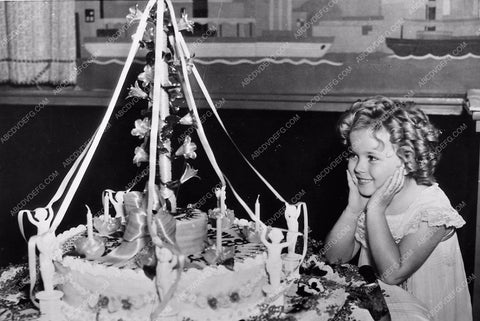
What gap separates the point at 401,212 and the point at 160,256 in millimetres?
1375

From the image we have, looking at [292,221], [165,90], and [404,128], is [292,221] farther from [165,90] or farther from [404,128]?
[404,128]

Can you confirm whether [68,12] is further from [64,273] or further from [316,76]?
[64,273]

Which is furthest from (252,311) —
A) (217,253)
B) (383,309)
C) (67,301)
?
(67,301)

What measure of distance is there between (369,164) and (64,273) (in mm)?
1337

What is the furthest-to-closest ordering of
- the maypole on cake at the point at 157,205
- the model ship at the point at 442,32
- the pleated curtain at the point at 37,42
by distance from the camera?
1. the pleated curtain at the point at 37,42
2. the model ship at the point at 442,32
3. the maypole on cake at the point at 157,205

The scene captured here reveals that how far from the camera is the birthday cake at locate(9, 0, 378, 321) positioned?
1961mm

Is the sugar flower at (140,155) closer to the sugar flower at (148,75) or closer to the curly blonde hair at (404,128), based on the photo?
the sugar flower at (148,75)

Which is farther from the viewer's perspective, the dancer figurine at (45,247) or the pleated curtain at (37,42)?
the pleated curtain at (37,42)

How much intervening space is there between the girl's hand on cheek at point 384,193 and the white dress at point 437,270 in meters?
0.20

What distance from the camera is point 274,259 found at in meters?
2.08

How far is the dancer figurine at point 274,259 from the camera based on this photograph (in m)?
2.05

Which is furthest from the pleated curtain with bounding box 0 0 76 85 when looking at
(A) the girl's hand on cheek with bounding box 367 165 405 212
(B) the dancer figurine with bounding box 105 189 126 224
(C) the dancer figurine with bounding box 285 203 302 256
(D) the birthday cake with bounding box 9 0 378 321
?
(C) the dancer figurine with bounding box 285 203 302 256

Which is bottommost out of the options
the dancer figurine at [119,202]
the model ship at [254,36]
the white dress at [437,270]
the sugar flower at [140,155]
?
the white dress at [437,270]

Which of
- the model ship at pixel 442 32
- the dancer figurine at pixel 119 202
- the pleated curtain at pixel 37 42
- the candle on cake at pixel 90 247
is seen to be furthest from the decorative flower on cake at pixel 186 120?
the pleated curtain at pixel 37 42
